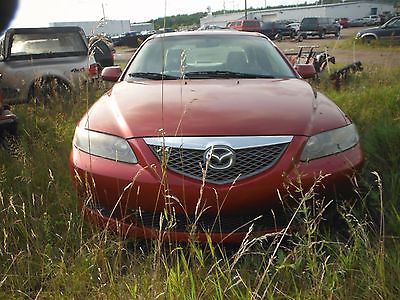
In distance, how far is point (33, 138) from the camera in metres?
4.24

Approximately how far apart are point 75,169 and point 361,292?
5.52 feet

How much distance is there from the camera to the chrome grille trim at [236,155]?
221 cm

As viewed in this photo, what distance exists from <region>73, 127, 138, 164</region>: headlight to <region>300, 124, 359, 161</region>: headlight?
972mm

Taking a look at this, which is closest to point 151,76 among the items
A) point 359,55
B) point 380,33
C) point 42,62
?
point 42,62

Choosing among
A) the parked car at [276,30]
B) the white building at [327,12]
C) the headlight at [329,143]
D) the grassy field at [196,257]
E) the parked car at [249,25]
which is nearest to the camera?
the grassy field at [196,257]

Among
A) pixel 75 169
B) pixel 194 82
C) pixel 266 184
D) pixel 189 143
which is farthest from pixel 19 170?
pixel 266 184

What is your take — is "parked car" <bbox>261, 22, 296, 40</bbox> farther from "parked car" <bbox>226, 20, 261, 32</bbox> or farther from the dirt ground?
the dirt ground

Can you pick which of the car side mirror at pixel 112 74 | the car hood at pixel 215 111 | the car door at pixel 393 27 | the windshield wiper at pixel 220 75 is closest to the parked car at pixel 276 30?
the car door at pixel 393 27

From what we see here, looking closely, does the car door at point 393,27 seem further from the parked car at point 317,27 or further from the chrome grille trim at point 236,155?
the chrome grille trim at point 236,155

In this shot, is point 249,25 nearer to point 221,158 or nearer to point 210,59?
point 210,59

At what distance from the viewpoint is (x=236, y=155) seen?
2.22 meters

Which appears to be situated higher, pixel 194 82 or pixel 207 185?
pixel 194 82

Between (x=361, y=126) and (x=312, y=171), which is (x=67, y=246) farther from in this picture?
(x=361, y=126)

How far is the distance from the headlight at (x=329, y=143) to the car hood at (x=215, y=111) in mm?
42
